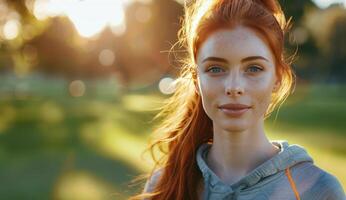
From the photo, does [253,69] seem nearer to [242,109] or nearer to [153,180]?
[242,109]

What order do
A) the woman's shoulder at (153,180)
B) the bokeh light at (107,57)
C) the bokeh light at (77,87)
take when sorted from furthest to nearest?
1. the bokeh light at (107,57)
2. the bokeh light at (77,87)
3. the woman's shoulder at (153,180)

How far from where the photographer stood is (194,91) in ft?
10.9

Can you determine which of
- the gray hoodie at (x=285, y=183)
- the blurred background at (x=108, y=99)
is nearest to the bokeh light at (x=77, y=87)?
the blurred background at (x=108, y=99)

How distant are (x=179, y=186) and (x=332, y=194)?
796 mm

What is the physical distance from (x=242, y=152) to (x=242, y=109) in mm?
246

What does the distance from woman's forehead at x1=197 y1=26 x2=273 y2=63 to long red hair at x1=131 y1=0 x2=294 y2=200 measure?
1.2 inches

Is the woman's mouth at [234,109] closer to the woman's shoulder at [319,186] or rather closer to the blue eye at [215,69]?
the blue eye at [215,69]

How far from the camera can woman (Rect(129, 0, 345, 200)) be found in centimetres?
277

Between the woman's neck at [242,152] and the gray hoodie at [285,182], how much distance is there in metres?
0.07

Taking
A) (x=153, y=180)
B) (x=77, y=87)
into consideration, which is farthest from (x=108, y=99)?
(x=153, y=180)

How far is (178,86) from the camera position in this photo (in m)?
3.57

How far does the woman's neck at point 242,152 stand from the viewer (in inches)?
115

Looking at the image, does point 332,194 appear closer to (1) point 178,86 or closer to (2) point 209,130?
(2) point 209,130

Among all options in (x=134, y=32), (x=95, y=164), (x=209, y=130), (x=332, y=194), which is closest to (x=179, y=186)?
(x=209, y=130)
